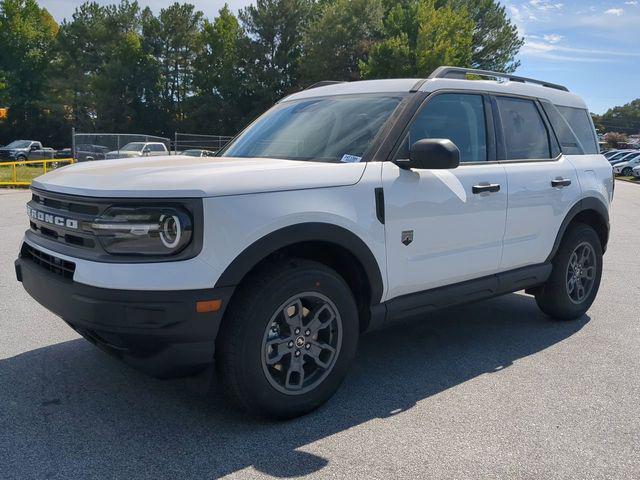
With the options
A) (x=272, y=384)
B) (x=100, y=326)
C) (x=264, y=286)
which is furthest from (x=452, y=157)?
(x=100, y=326)

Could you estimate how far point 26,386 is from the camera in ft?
12.4

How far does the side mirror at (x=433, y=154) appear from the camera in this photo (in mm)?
3578

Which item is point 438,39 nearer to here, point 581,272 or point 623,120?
point 581,272

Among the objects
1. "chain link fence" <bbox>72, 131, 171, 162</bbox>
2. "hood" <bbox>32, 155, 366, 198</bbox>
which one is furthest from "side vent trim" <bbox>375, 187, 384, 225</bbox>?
"chain link fence" <bbox>72, 131, 171, 162</bbox>

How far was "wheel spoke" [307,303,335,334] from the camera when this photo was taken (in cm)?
342

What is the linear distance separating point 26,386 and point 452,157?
2908mm

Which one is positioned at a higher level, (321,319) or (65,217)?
(65,217)

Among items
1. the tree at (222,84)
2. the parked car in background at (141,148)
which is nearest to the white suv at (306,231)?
the parked car in background at (141,148)

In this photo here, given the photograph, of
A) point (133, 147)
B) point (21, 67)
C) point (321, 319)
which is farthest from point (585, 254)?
point (21, 67)

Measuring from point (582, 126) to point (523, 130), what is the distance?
3.81 feet

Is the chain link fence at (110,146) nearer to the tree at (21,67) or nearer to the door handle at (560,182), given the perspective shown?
the door handle at (560,182)

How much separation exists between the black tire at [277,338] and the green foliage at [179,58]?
51237 mm

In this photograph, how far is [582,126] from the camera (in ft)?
18.6

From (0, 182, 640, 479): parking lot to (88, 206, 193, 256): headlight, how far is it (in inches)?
32.3
